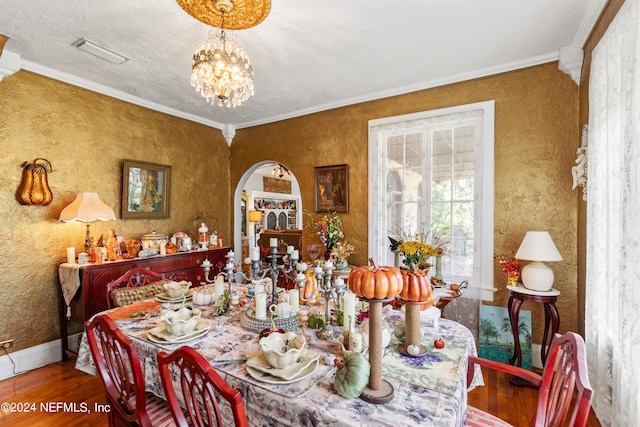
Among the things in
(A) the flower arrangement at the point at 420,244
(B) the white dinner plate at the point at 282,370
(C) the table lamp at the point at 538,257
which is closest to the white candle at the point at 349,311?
(B) the white dinner plate at the point at 282,370

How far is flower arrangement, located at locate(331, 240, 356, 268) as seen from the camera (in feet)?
12.8

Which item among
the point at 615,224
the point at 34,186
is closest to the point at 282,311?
the point at 615,224

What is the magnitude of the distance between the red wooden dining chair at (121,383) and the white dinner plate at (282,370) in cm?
52

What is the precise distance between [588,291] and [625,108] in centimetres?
135

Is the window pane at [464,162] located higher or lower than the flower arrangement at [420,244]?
higher

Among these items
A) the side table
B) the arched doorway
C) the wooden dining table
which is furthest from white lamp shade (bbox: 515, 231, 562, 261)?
the arched doorway

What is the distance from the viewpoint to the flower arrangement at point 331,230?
13.5 feet

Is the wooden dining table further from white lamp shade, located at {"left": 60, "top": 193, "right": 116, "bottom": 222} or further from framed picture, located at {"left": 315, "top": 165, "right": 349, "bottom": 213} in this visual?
framed picture, located at {"left": 315, "top": 165, "right": 349, "bottom": 213}

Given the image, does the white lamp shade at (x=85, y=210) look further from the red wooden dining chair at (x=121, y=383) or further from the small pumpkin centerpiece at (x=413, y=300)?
the small pumpkin centerpiece at (x=413, y=300)

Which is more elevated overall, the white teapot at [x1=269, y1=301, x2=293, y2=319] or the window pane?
the window pane

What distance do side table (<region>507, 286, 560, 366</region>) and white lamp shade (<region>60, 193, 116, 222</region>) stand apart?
4203 mm

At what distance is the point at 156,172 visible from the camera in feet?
13.8

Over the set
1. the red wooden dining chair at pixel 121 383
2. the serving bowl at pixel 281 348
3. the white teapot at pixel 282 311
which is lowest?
the red wooden dining chair at pixel 121 383

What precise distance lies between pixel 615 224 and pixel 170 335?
9.05 feet
